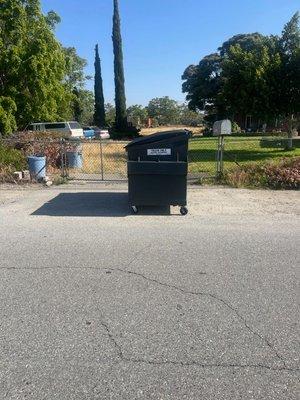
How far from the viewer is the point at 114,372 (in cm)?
274

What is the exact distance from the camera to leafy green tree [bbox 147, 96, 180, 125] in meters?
92.4

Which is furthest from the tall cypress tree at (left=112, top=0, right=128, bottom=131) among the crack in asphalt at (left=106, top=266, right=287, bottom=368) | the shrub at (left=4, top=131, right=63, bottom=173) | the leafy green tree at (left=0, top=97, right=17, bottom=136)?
the crack in asphalt at (left=106, top=266, right=287, bottom=368)

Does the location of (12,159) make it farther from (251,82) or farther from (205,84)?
(205,84)

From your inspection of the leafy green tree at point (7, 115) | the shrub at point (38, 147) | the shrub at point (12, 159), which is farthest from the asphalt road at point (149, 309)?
the leafy green tree at point (7, 115)

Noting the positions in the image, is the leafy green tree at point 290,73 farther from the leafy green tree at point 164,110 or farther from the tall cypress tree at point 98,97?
the leafy green tree at point 164,110

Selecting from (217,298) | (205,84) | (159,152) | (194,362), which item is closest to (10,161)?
(159,152)

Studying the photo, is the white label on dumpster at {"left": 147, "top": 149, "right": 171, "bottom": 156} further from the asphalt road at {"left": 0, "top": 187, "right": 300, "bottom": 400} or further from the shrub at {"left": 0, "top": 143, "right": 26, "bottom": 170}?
the shrub at {"left": 0, "top": 143, "right": 26, "bottom": 170}

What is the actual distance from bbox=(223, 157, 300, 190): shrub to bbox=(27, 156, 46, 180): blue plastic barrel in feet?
16.2

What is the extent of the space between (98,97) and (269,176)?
46224 millimetres

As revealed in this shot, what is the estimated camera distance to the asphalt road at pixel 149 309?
266cm

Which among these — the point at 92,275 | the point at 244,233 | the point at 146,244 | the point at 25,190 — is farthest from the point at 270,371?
the point at 25,190

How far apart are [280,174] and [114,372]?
8.11 metres

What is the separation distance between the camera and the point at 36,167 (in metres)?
10.7

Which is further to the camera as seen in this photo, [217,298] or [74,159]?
[74,159]
